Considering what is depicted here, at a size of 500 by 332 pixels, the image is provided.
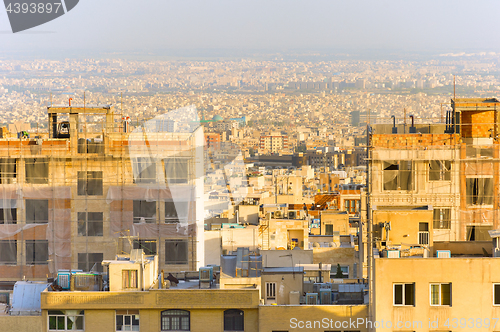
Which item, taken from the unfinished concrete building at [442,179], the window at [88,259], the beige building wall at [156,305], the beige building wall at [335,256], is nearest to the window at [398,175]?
the unfinished concrete building at [442,179]

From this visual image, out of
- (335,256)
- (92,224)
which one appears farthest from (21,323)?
(335,256)

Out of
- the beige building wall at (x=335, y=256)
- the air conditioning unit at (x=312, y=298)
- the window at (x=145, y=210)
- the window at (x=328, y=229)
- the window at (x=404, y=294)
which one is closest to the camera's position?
the window at (x=404, y=294)

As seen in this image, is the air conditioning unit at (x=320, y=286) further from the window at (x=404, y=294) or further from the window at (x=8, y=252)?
the window at (x=8, y=252)

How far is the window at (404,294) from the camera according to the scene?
32.7 ft

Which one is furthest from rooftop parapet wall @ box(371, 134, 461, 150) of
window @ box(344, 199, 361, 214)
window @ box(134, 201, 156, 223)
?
window @ box(344, 199, 361, 214)

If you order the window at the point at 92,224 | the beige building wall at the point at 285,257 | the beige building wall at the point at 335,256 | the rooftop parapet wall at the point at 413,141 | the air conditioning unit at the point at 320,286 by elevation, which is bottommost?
the beige building wall at the point at 335,256

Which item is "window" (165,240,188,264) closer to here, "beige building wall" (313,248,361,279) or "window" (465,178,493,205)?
"beige building wall" (313,248,361,279)

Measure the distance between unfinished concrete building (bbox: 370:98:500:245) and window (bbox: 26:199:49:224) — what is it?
779 cm

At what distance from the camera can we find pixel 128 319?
11422 mm

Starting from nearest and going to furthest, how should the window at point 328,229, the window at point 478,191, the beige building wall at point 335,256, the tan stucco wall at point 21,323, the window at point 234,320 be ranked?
the window at point 234,320
the tan stucco wall at point 21,323
the window at point 478,191
the beige building wall at point 335,256
the window at point 328,229

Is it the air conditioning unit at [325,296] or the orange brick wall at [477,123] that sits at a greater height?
the orange brick wall at [477,123]

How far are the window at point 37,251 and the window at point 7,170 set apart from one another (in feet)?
5.10

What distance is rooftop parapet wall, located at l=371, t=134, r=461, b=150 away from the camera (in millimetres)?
16000

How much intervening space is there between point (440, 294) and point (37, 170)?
11.0 m
